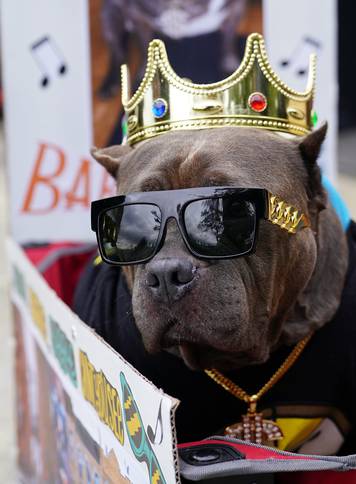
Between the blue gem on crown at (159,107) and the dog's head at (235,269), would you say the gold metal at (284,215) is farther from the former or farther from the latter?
the blue gem on crown at (159,107)

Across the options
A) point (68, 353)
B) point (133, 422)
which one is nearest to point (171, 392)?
point (68, 353)

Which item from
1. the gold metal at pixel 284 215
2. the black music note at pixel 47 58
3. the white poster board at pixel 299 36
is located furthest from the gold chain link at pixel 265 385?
the black music note at pixel 47 58

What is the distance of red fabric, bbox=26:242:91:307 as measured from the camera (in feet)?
10.00

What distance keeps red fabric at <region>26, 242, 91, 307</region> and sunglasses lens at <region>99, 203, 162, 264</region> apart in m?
1.04

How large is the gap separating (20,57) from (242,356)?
173cm

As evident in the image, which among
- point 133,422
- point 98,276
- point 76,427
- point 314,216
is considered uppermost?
point 314,216

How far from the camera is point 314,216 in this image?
2.14 metres

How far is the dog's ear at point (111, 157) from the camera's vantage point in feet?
7.30

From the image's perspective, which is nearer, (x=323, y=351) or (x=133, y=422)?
(x=133, y=422)

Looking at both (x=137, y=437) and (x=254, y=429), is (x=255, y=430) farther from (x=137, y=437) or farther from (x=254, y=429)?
(x=137, y=437)

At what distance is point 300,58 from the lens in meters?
3.39

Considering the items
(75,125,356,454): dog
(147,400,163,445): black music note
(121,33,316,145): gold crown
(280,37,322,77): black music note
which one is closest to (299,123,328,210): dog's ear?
(75,125,356,454): dog

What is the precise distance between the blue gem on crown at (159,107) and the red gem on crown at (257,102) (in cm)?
21

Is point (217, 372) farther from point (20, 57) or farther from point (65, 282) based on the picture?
point (20, 57)
